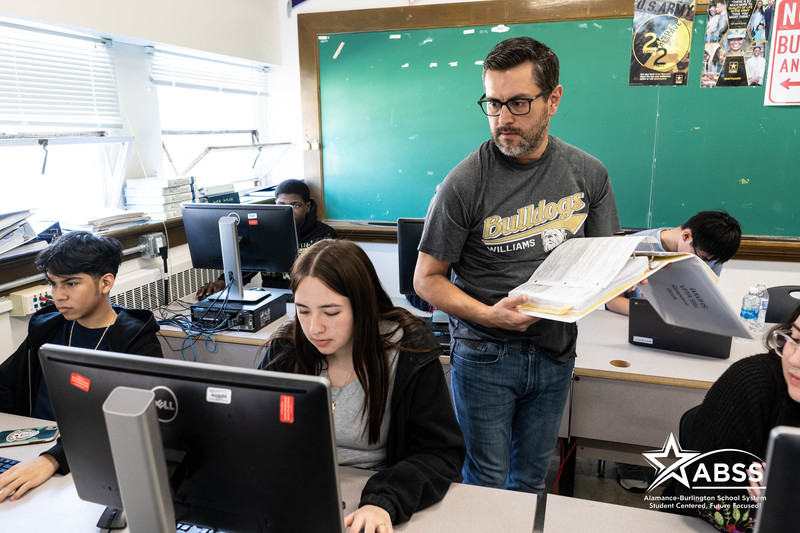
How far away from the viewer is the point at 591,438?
6.79ft

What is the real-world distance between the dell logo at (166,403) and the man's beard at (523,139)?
38.6 inches

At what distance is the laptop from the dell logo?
175 centimetres

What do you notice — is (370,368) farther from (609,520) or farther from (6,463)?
(6,463)

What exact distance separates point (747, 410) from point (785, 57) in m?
2.71

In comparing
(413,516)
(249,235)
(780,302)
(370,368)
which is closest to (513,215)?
(370,368)

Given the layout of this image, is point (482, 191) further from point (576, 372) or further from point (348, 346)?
point (576, 372)

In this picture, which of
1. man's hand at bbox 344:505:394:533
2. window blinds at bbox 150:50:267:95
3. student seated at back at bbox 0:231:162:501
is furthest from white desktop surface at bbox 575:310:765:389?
window blinds at bbox 150:50:267:95

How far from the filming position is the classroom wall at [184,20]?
2270mm

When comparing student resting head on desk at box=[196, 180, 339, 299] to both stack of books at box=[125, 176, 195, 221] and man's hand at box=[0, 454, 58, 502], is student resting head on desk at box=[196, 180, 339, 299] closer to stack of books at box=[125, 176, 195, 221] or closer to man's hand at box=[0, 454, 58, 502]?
stack of books at box=[125, 176, 195, 221]

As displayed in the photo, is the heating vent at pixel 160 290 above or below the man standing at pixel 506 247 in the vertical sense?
→ below

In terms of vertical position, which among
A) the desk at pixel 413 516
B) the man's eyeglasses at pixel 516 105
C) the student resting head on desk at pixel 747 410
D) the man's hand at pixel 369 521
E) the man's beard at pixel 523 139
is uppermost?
the man's eyeglasses at pixel 516 105

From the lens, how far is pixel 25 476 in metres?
1.23

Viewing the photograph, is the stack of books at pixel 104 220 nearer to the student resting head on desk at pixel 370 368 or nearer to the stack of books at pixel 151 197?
the stack of books at pixel 151 197

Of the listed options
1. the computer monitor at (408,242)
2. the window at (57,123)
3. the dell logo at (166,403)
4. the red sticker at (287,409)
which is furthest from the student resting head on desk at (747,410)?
the window at (57,123)
